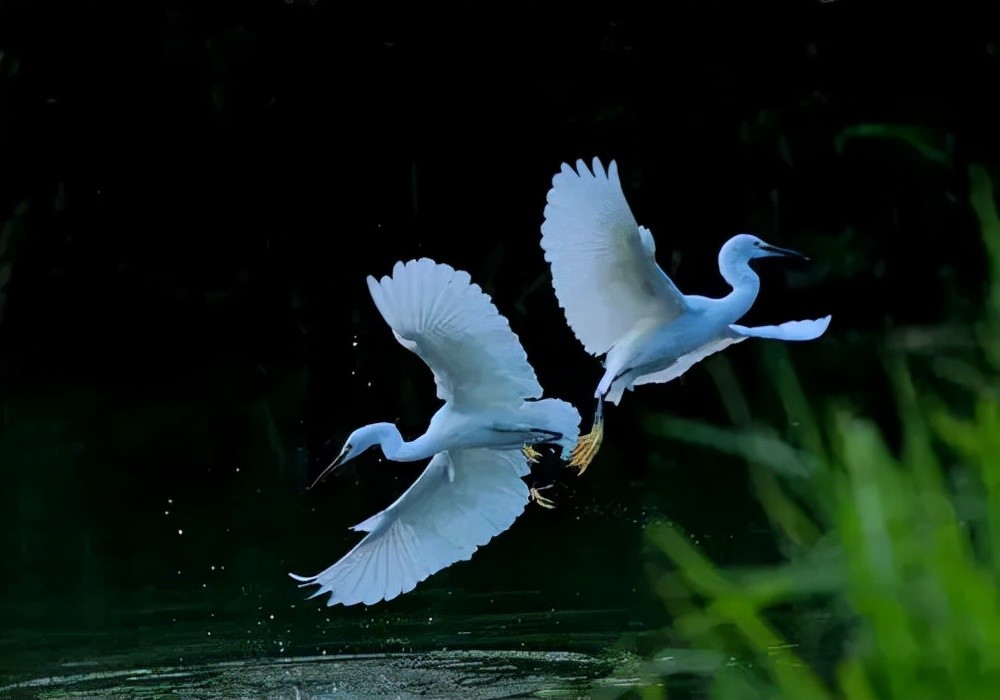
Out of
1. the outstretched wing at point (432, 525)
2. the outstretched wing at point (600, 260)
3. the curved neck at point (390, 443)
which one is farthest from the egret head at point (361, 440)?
the outstretched wing at point (600, 260)

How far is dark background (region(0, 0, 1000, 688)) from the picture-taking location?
10898 millimetres

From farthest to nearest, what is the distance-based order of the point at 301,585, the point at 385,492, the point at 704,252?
the point at 704,252
the point at 385,492
the point at 301,585

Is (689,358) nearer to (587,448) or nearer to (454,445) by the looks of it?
(587,448)

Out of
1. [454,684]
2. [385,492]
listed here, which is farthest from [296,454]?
[454,684]

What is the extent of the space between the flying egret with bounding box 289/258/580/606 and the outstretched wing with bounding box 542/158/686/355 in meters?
0.38

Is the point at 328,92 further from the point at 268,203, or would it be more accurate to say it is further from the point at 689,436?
the point at 689,436

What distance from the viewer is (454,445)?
4.46m

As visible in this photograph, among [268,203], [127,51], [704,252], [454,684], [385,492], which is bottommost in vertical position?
[454,684]

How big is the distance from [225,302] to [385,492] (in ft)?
12.1

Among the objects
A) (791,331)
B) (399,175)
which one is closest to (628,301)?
(791,331)

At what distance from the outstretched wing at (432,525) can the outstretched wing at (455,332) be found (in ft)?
0.83

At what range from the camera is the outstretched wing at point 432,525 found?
4.44 m

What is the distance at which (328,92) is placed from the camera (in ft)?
38.5

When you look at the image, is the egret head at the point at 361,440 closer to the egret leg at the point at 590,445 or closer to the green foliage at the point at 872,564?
the egret leg at the point at 590,445
